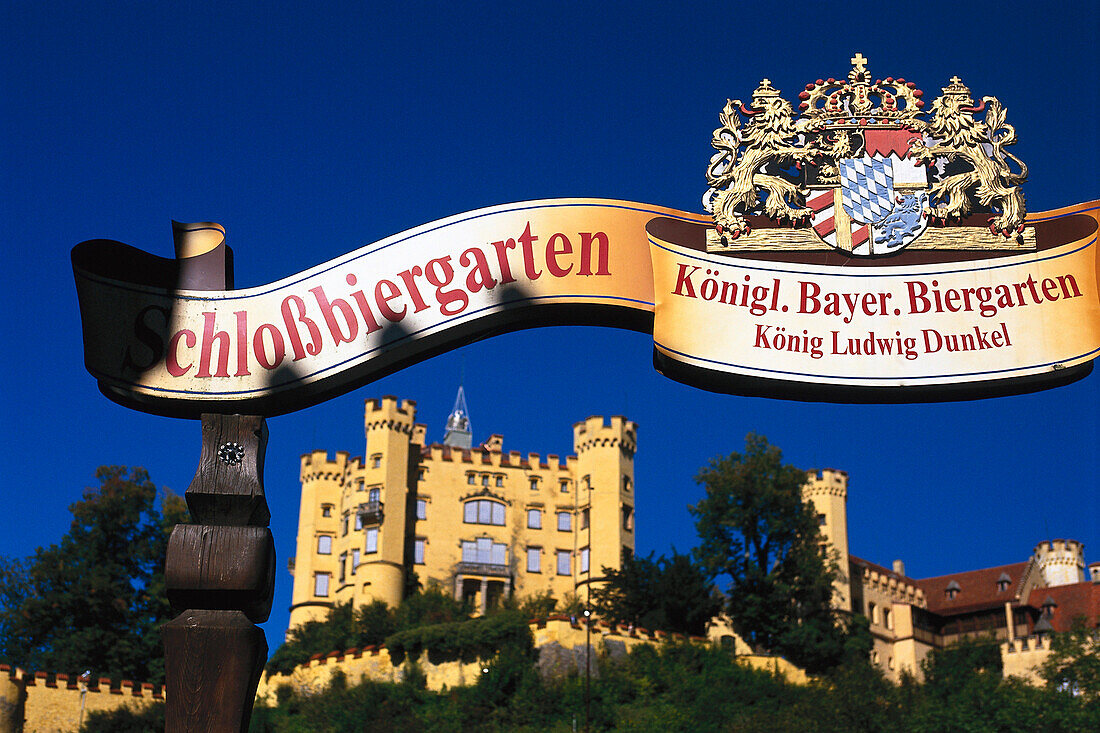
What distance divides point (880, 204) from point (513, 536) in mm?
80664

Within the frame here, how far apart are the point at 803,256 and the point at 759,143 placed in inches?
25.0

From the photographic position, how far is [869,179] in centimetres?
702

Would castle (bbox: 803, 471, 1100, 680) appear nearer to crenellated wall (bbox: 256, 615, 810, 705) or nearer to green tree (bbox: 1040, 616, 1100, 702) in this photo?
green tree (bbox: 1040, 616, 1100, 702)

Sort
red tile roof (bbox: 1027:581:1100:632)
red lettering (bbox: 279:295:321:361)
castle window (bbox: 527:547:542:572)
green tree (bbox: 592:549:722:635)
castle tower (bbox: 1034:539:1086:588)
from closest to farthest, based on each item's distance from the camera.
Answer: red lettering (bbox: 279:295:321:361) → green tree (bbox: 592:549:722:635) → red tile roof (bbox: 1027:581:1100:632) → castle window (bbox: 527:547:542:572) → castle tower (bbox: 1034:539:1086:588)

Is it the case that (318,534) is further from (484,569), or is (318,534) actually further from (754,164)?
(754,164)

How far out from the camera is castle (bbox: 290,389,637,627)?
83.6 m

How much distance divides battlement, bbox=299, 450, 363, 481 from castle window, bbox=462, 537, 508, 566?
10651mm

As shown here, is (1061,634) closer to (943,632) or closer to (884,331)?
(943,632)

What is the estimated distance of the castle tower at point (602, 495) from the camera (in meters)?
83.5

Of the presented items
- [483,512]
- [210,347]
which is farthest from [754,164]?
[483,512]

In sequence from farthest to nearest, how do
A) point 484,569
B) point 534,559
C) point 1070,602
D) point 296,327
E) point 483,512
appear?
point 483,512, point 534,559, point 484,569, point 1070,602, point 296,327

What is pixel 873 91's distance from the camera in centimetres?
713

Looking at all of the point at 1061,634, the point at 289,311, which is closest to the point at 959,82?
the point at 289,311

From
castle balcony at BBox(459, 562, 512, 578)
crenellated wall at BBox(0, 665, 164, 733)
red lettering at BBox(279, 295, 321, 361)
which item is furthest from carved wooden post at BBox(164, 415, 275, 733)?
castle balcony at BBox(459, 562, 512, 578)
